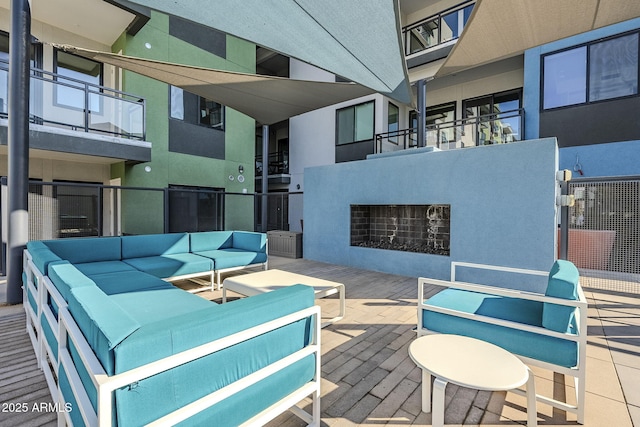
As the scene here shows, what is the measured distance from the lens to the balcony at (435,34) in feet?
27.7

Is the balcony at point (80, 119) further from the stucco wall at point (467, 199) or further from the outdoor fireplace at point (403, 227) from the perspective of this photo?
the outdoor fireplace at point (403, 227)

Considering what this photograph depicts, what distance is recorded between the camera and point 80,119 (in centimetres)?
654

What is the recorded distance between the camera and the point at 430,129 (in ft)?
29.6

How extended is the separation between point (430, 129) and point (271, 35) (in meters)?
6.83

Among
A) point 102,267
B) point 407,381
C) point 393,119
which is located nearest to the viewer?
point 407,381

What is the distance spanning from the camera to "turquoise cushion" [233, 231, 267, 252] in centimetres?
559

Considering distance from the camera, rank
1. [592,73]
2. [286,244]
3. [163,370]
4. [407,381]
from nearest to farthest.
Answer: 1. [163,370]
2. [407,381]
3. [592,73]
4. [286,244]

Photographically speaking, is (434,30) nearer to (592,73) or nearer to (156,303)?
(592,73)

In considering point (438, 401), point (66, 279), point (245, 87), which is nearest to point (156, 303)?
point (66, 279)

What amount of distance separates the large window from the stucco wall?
4.51 meters

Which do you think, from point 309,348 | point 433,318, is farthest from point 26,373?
point 433,318

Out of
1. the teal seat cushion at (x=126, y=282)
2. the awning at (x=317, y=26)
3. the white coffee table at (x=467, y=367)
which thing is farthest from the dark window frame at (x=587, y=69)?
the teal seat cushion at (x=126, y=282)

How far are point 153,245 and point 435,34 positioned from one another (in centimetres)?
1102

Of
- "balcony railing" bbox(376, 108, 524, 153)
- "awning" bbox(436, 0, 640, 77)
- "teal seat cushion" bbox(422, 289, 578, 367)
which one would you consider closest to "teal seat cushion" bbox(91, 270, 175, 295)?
"teal seat cushion" bbox(422, 289, 578, 367)
